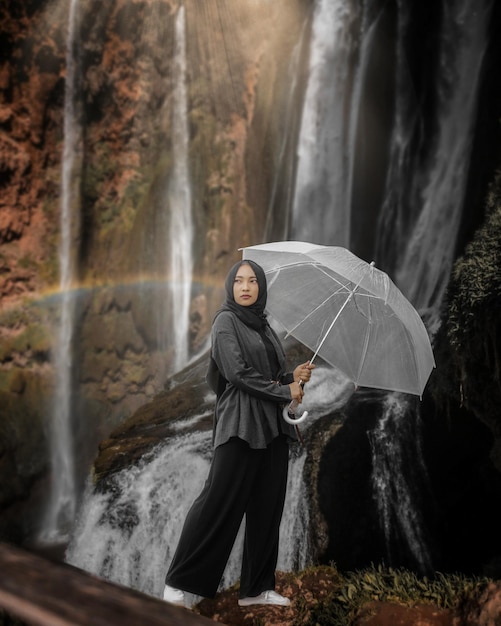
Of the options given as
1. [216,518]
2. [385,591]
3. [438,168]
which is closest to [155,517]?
[216,518]

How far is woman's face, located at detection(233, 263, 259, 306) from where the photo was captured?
2.93 meters

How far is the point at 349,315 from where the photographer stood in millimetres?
2980

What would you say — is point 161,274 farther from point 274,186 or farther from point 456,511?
point 456,511

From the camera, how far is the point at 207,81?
6.34m

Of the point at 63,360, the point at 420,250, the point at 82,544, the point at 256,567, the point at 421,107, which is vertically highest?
the point at 421,107

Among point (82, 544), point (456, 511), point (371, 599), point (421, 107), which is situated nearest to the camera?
point (371, 599)

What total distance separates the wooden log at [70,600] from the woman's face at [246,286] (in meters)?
1.82

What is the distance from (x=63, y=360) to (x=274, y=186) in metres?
2.86

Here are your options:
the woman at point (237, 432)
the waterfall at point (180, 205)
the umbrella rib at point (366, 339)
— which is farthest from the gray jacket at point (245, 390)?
the waterfall at point (180, 205)

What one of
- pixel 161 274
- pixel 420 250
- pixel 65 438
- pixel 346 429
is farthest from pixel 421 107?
pixel 65 438

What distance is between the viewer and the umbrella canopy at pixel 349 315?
2.85 meters

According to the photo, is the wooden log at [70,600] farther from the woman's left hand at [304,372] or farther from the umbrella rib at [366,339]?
the umbrella rib at [366,339]

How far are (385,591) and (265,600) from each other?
30.5 inches

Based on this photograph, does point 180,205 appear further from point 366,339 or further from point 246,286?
point 366,339
